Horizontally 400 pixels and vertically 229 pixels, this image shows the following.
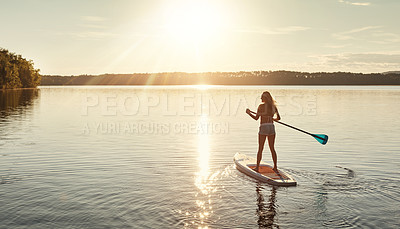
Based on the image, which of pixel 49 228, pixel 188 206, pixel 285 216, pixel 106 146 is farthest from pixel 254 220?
pixel 106 146

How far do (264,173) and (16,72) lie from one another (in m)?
125

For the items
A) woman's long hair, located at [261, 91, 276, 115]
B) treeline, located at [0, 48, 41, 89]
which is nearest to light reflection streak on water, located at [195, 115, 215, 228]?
woman's long hair, located at [261, 91, 276, 115]

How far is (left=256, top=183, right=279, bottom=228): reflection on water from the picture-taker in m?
9.06

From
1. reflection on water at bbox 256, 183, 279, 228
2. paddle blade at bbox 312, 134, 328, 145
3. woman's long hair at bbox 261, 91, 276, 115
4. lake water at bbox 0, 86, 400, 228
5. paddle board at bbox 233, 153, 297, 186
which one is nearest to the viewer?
reflection on water at bbox 256, 183, 279, 228

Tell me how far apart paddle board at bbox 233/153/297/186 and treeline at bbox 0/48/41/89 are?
116 m

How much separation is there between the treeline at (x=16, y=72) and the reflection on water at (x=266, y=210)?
120 m

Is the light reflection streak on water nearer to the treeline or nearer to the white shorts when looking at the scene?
the white shorts

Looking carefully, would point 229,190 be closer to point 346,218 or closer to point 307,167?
point 346,218

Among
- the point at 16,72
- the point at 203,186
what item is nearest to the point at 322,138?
the point at 203,186

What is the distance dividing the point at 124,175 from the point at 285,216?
6.68 metres

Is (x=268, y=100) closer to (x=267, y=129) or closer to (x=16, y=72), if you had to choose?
(x=267, y=129)

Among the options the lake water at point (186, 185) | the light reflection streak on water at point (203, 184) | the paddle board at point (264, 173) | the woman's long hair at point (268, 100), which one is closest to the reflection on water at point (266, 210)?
the lake water at point (186, 185)

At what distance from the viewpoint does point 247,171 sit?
1418 centimetres

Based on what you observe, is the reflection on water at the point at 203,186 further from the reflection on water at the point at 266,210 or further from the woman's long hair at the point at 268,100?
the woman's long hair at the point at 268,100
